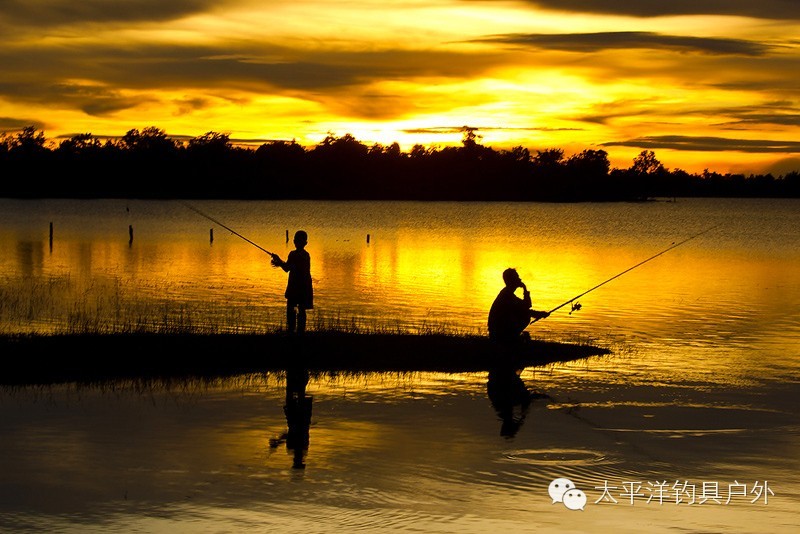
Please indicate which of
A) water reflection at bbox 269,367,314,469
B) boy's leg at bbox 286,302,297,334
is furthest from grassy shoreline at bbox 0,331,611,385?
water reflection at bbox 269,367,314,469

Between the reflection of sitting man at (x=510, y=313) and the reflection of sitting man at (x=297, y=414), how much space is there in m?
3.66

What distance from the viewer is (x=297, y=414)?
Answer: 15773mm

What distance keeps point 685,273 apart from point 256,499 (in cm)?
4758

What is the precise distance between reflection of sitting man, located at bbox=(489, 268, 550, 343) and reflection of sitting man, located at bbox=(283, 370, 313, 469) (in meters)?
3.66

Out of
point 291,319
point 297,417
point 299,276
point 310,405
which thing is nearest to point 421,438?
point 297,417

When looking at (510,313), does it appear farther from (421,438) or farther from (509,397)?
(421,438)

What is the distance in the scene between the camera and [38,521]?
10312mm

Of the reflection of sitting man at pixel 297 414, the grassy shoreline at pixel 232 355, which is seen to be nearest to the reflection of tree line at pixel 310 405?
the reflection of sitting man at pixel 297 414

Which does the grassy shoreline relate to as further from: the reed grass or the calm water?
the reed grass

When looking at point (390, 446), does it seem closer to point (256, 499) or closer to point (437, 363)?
point (256, 499)

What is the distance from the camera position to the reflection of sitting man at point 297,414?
13.4 m

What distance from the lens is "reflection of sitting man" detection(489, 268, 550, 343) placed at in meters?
18.7

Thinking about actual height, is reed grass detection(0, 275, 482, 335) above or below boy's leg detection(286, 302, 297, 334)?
below

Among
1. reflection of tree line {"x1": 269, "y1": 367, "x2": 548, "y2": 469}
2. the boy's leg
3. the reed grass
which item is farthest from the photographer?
the reed grass
